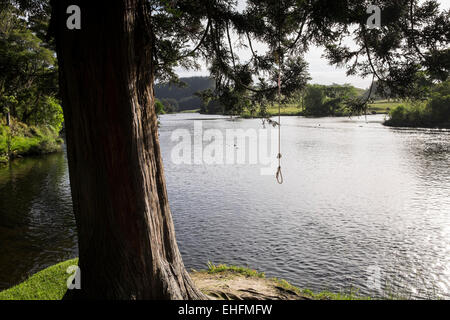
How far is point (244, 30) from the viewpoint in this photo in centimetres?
634

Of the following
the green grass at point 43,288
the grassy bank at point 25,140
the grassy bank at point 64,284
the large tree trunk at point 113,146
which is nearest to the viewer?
the large tree trunk at point 113,146

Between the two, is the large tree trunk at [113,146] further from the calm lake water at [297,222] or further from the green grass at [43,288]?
the calm lake water at [297,222]

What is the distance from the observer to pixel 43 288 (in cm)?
660

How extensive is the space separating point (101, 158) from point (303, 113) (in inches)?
4330

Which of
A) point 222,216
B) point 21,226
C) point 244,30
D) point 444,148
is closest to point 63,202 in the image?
point 21,226

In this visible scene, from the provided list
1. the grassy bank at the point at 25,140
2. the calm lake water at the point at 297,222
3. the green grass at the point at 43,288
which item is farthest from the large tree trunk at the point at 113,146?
the grassy bank at the point at 25,140

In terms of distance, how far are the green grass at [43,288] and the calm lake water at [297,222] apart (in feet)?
8.23

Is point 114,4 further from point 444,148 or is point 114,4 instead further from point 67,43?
point 444,148

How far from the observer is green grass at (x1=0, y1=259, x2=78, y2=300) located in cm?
623

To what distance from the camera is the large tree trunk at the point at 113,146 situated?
3.11 meters

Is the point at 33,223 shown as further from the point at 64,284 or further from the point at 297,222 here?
the point at 297,222

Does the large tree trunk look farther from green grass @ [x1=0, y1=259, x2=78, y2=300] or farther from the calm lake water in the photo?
the calm lake water

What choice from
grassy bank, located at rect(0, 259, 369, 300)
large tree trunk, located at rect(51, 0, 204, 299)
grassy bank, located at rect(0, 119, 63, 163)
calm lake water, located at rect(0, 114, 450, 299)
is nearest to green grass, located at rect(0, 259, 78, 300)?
grassy bank, located at rect(0, 259, 369, 300)

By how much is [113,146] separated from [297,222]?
12806 millimetres
